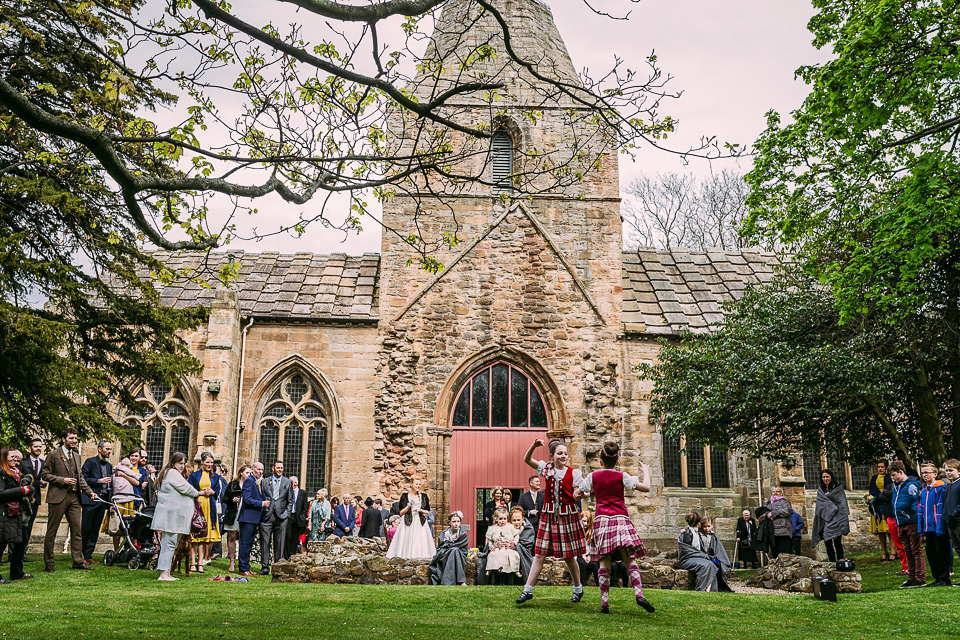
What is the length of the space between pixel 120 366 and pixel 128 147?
3.75 metres

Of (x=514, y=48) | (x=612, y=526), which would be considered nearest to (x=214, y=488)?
(x=612, y=526)

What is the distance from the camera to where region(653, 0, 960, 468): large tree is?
13.2 meters

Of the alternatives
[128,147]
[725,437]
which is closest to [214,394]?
[128,147]

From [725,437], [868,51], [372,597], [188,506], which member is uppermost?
[868,51]

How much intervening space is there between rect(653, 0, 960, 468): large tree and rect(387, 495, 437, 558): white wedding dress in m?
5.84

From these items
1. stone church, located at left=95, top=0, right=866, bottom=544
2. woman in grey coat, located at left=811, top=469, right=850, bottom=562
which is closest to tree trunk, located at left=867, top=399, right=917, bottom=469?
woman in grey coat, located at left=811, top=469, right=850, bottom=562

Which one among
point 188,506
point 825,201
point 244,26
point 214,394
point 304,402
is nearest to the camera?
point 244,26

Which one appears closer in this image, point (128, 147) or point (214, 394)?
point (128, 147)

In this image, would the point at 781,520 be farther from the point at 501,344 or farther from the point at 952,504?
the point at 501,344

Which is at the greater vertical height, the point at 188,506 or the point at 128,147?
the point at 128,147

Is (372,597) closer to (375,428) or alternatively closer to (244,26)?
(244,26)

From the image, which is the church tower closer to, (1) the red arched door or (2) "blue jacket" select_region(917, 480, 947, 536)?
(1) the red arched door

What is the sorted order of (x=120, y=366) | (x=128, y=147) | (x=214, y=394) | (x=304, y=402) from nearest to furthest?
(x=128, y=147) → (x=120, y=366) → (x=214, y=394) → (x=304, y=402)

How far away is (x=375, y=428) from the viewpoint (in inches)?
739
